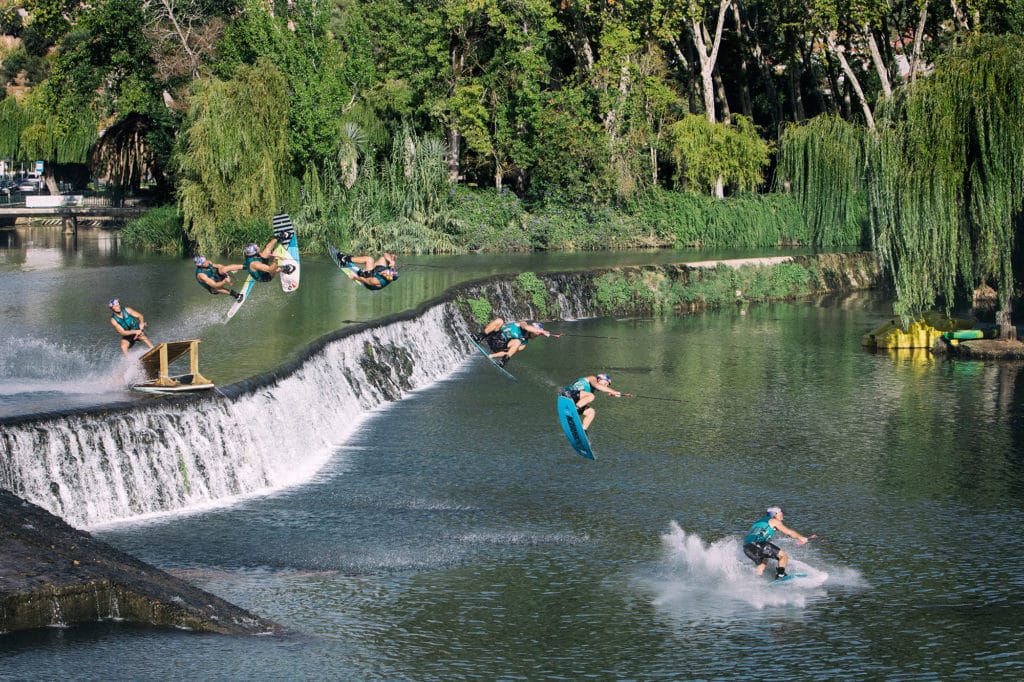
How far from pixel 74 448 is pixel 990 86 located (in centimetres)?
2819

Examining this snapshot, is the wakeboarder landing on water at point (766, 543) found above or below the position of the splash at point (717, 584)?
above

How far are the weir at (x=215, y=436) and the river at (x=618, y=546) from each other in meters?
0.66

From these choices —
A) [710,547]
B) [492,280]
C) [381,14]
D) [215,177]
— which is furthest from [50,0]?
[710,547]

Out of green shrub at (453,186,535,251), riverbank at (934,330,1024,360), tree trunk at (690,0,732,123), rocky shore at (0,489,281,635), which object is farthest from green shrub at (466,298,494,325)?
tree trunk at (690,0,732,123)

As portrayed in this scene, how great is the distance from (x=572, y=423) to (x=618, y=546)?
368cm

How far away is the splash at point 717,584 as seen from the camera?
20.6 metres

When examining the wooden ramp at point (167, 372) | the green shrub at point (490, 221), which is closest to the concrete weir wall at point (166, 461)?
the wooden ramp at point (167, 372)

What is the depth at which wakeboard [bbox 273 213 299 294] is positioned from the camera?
34.3 metres

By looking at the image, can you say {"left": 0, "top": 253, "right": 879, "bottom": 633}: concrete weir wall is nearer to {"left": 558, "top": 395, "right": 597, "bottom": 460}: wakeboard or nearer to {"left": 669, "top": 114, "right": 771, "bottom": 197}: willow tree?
{"left": 558, "top": 395, "right": 597, "bottom": 460}: wakeboard

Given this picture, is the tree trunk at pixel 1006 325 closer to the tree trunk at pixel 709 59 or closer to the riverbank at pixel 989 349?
the riverbank at pixel 989 349

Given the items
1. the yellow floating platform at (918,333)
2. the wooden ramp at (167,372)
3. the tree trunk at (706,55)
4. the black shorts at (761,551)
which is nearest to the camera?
the black shorts at (761,551)

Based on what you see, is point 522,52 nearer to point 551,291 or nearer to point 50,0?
point 551,291

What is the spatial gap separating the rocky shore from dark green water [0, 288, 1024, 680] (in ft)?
1.08

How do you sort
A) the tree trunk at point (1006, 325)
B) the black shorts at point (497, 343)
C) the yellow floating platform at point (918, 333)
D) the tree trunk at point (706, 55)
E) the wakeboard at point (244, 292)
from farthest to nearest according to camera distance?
the tree trunk at point (706, 55)
the yellow floating platform at point (918, 333)
the tree trunk at point (1006, 325)
the wakeboard at point (244, 292)
the black shorts at point (497, 343)
